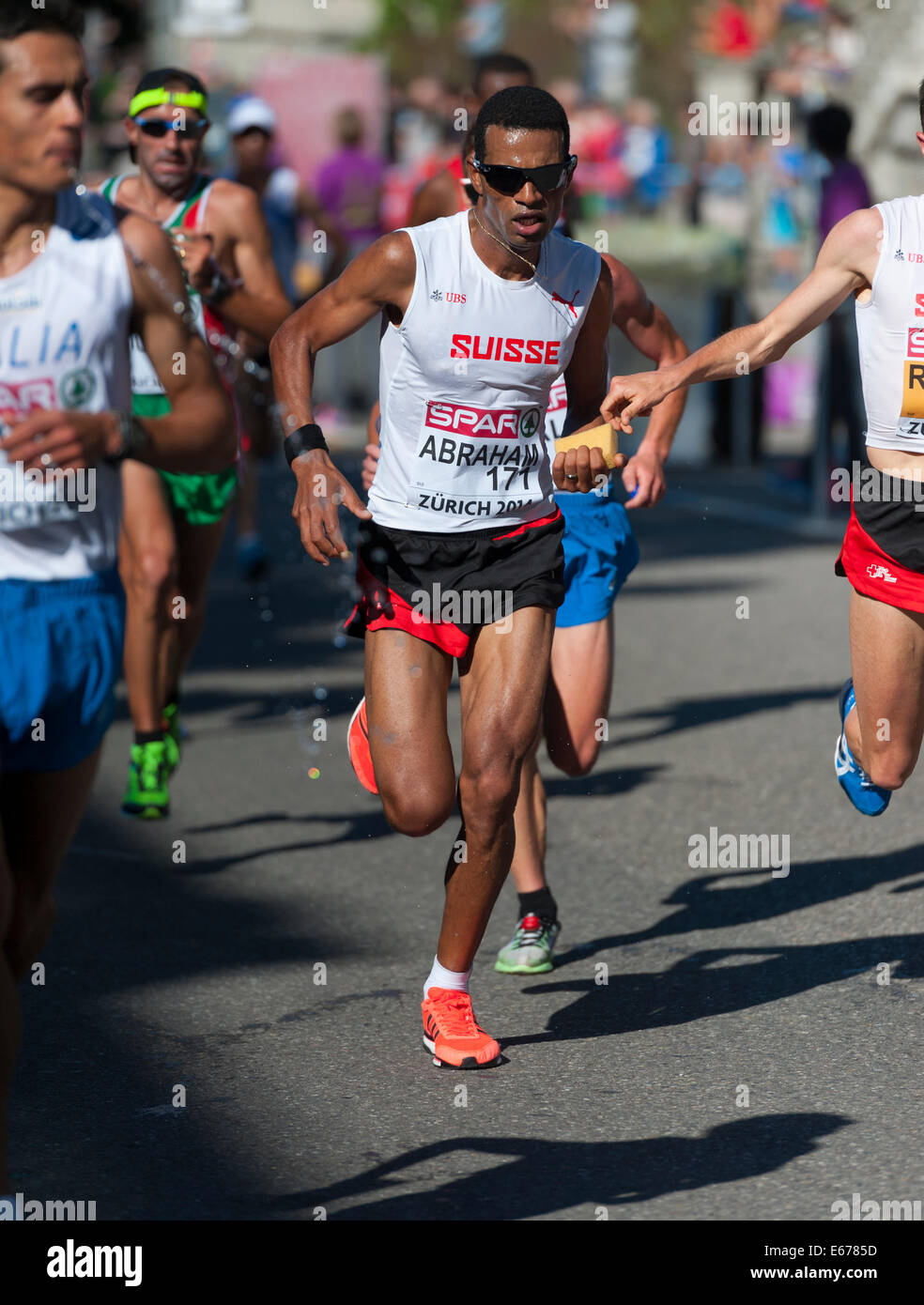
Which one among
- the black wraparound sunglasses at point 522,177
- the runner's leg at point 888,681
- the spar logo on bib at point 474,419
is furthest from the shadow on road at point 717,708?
the black wraparound sunglasses at point 522,177

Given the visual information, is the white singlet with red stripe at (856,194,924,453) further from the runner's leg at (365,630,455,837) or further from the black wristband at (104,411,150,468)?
the black wristband at (104,411,150,468)

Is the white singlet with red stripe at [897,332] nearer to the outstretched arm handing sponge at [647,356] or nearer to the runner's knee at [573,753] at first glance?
the outstretched arm handing sponge at [647,356]

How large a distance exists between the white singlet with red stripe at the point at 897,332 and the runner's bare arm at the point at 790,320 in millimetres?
44

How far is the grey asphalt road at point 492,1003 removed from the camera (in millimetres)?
4203

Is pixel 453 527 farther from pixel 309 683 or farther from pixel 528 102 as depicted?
pixel 309 683

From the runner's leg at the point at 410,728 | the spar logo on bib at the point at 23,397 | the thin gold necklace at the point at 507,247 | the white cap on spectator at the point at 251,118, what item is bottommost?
the runner's leg at the point at 410,728

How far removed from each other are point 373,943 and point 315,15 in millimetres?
31597

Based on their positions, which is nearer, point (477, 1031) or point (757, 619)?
point (477, 1031)

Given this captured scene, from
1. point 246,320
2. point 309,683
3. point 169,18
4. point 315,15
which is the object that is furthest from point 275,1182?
point 315,15

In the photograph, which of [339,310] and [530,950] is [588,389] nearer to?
[339,310]

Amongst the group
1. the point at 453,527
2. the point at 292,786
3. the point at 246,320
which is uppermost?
the point at 246,320

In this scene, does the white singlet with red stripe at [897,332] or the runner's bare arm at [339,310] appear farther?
the white singlet with red stripe at [897,332]

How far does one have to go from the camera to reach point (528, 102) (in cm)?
479

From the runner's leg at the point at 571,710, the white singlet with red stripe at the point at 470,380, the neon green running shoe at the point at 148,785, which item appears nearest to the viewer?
the white singlet with red stripe at the point at 470,380
